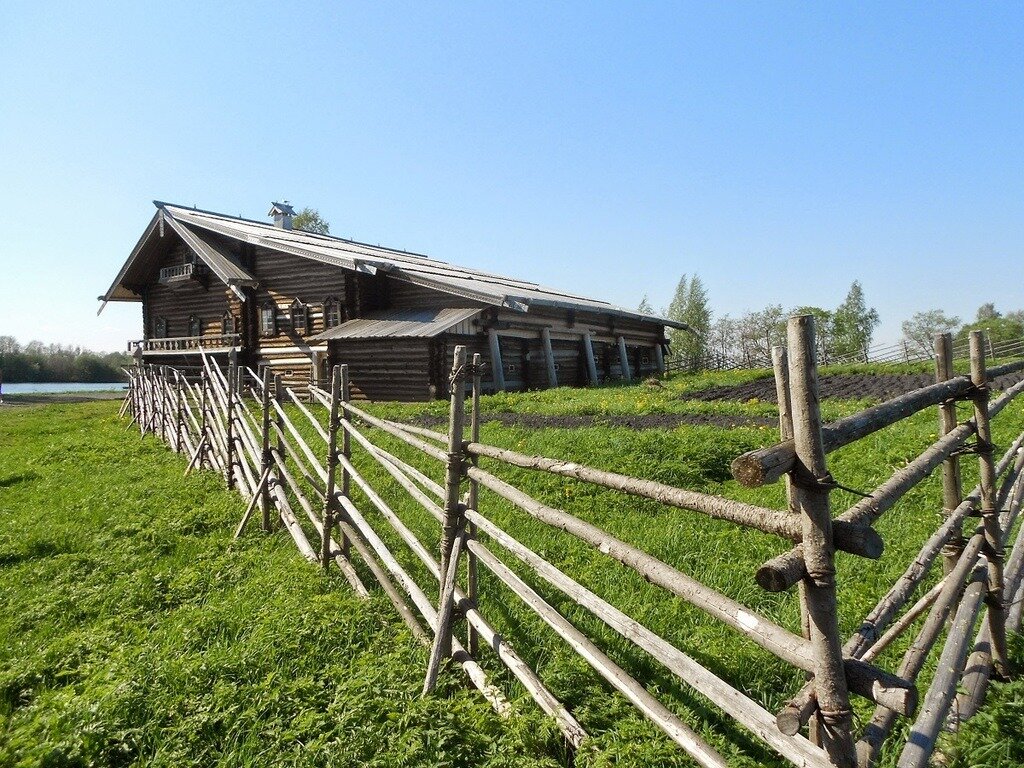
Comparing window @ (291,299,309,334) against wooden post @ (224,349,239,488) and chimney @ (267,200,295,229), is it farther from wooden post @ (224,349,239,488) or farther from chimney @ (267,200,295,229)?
wooden post @ (224,349,239,488)

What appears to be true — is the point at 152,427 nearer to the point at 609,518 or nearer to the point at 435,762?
the point at 609,518

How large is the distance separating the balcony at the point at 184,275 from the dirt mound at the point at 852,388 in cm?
1871

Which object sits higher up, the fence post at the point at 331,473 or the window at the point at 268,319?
the window at the point at 268,319

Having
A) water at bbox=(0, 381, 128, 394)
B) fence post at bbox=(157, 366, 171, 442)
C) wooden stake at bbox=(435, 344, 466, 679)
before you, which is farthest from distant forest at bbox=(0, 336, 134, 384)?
wooden stake at bbox=(435, 344, 466, 679)

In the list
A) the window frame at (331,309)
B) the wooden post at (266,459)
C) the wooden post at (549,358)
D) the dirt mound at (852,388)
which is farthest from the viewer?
the wooden post at (549,358)

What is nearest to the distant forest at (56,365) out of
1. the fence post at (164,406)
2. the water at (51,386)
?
the water at (51,386)

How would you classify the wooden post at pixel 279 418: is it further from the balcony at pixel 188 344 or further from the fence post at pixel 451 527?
the balcony at pixel 188 344

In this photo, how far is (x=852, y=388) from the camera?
18266 mm

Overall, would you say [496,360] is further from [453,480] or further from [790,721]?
[790,721]

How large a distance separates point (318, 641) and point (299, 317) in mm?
17980

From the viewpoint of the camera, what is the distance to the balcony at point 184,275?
2205 cm

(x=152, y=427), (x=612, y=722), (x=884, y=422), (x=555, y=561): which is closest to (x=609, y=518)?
(x=555, y=561)

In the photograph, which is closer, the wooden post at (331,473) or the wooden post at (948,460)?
the wooden post at (948,460)

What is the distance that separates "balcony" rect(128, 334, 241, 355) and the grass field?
1473 centimetres
